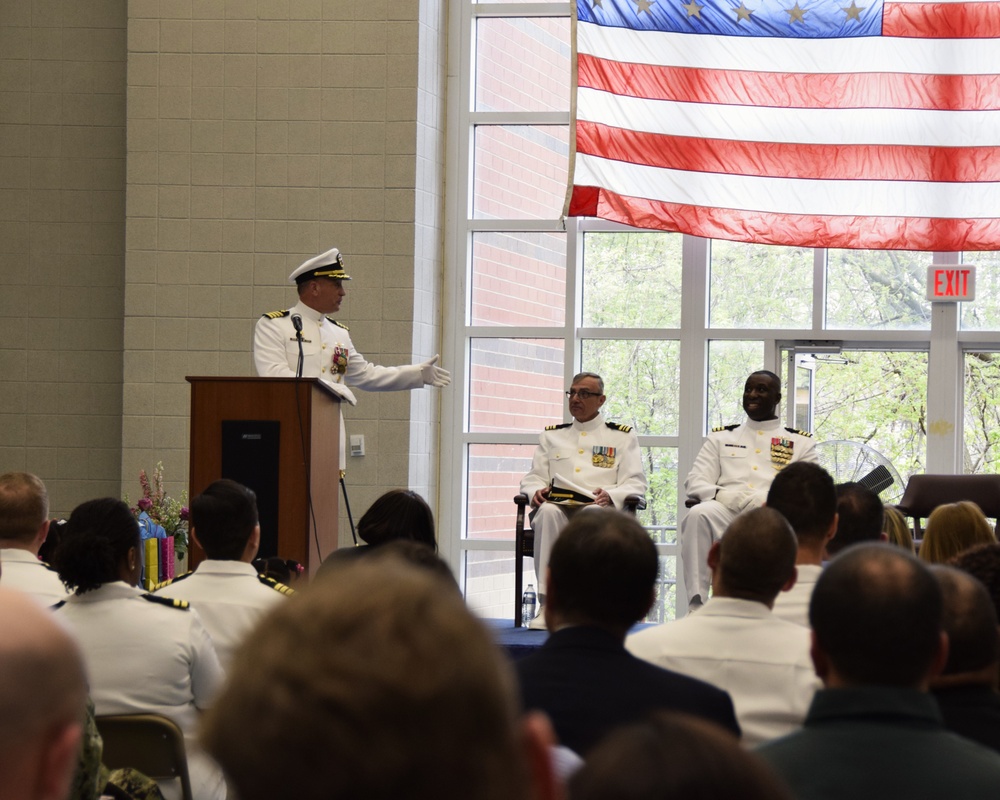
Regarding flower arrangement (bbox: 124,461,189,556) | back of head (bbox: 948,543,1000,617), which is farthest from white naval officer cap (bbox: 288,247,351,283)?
back of head (bbox: 948,543,1000,617)

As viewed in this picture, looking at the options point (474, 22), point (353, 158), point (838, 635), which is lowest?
point (838, 635)

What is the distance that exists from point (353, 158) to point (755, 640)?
5.36m

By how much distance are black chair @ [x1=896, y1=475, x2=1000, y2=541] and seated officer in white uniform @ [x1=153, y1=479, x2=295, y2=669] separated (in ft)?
13.4

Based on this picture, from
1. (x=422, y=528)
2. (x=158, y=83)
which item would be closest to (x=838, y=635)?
(x=422, y=528)

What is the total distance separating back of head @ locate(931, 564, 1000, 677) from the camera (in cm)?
170

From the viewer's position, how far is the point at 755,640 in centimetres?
229

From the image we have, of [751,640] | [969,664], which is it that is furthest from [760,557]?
[969,664]

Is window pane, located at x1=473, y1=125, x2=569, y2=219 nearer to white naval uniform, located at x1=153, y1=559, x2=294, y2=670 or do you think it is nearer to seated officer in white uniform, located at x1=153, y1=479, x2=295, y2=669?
seated officer in white uniform, located at x1=153, y1=479, x2=295, y2=669

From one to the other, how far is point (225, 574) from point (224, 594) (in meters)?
0.06

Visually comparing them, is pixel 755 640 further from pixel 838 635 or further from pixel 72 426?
pixel 72 426

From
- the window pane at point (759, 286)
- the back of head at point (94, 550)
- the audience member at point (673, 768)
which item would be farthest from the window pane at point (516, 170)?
the audience member at point (673, 768)

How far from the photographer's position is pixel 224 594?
296cm

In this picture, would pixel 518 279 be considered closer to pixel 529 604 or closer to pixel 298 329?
pixel 529 604

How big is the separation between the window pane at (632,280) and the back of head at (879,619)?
6.05m
